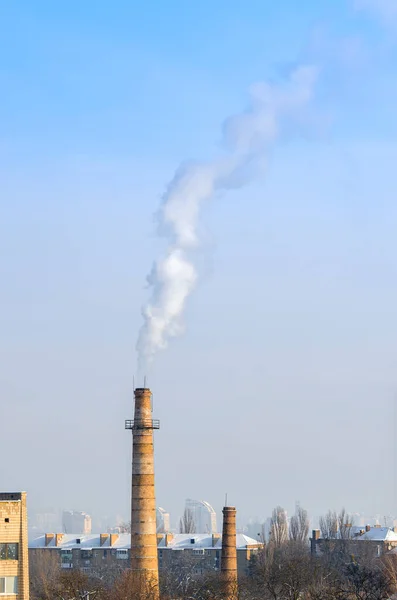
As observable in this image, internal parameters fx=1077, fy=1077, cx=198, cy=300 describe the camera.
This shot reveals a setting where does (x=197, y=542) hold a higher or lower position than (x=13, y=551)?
lower

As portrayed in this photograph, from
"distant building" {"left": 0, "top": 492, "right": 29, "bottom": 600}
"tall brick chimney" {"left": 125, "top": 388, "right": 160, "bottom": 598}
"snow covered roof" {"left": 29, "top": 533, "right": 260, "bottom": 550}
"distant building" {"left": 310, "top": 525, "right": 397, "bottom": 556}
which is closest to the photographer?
"distant building" {"left": 0, "top": 492, "right": 29, "bottom": 600}

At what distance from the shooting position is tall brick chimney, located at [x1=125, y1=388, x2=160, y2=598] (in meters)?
48.5

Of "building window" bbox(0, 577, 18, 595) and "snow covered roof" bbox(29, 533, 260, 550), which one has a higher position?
"snow covered roof" bbox(29, 533, 260, 550)

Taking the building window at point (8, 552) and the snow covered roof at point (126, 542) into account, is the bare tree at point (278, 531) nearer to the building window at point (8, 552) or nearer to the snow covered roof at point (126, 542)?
the snow covered roof at point (126, 542)

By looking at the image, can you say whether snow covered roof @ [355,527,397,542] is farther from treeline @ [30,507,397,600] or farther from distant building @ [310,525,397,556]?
treeline @ [30,507,397,600]

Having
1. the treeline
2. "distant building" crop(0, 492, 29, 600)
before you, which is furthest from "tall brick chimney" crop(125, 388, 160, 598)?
"distant building" crop(0, 492, 29, 600)

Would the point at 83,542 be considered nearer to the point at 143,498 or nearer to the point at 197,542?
the point at 197,542

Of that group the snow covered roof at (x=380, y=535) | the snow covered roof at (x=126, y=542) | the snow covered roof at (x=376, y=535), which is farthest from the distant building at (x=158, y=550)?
the snow covered roof at (x=380, y=535)

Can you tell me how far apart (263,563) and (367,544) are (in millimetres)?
14383

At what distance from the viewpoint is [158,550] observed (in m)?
105

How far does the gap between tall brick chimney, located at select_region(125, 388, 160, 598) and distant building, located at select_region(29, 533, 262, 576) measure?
52.7m

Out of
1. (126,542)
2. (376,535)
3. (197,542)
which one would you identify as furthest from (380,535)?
(126,542)

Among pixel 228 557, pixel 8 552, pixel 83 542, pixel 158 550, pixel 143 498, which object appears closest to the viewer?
pixel 8 552

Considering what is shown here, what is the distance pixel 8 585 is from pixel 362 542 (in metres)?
67.1
